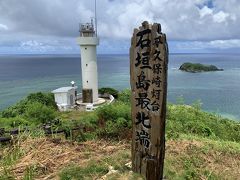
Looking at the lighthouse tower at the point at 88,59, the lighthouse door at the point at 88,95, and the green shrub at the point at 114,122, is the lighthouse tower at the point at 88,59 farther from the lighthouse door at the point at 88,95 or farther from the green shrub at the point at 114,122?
the green shrub at the point at 114,122

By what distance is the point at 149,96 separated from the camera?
13.2ft

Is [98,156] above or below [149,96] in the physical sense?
below


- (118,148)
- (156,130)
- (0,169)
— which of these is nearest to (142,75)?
(156,130)

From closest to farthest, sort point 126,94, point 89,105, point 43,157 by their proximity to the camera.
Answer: point 43,157 → point 89,105 → point 126,94

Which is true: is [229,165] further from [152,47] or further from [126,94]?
[126,94]

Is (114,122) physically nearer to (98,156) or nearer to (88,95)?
(98,156)

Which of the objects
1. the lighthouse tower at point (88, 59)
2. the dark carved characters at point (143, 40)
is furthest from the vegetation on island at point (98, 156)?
the lighthouse tower at point (88, 59)

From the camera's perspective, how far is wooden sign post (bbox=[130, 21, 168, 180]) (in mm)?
3906

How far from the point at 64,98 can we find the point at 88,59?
4082mm

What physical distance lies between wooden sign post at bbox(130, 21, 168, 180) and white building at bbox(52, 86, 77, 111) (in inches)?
794

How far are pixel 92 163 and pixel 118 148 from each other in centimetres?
108

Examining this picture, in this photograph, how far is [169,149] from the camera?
5625mm

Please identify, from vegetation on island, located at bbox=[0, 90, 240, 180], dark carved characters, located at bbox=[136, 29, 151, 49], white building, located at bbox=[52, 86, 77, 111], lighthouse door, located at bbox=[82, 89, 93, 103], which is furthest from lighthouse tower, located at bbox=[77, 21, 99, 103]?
dark carved characters, located at bbox=[136, 29, 151, 49]

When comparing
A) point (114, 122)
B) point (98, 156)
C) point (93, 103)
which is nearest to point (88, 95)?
point (93, 103)
